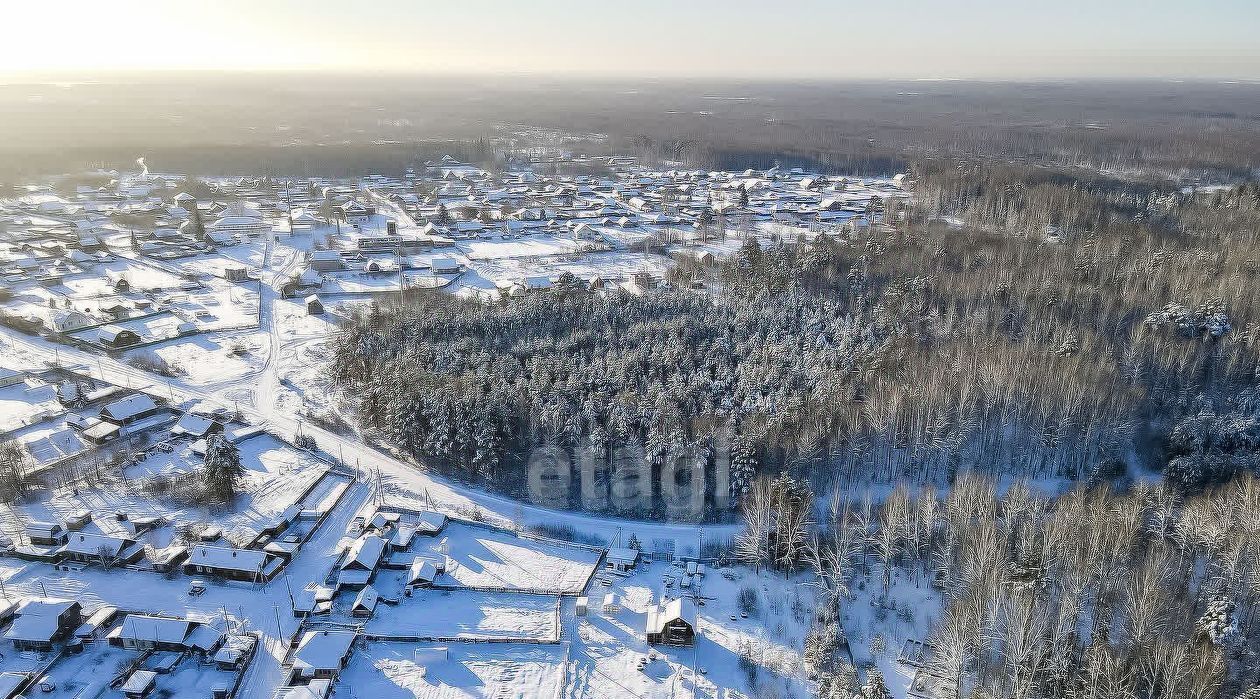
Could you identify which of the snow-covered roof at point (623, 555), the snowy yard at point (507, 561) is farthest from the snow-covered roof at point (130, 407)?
the snow-covered roof at point (623, 555)

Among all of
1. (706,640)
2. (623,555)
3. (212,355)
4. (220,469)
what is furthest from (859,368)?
(212,355)

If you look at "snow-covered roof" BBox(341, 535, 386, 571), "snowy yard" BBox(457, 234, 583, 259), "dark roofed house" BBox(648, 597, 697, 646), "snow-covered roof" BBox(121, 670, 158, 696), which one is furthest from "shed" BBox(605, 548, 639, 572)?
"snowy yard" BBox(457, 234, 583, 259)

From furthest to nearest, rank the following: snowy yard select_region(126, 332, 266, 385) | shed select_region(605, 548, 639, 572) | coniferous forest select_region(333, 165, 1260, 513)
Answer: snowy yard select_region(126, 332, 266, 385)
coniferous forest select_region(333, 165, 1260, 513)
shed select_region(605, 548, 639, 572)

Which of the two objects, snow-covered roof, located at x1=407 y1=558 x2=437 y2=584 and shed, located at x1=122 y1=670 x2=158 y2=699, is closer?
shed, located at x1=122 y1=670 x2=158 y2=699

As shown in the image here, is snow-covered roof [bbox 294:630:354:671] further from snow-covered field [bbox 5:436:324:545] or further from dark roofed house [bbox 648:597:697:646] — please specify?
dark roofed house [bbox 648:597:697:646]

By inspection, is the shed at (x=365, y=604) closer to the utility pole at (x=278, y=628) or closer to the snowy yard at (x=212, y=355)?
the utility pole at (x=278, y=628)

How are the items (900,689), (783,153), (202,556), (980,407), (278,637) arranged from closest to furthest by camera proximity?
1. (900,689)
2. (278,637)
3. (202,556)
4. (980,407)
5. (783,153)

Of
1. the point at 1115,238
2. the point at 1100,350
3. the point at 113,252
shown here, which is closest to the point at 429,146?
the point at 113,252

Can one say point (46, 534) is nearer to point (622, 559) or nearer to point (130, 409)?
point (130, 409)

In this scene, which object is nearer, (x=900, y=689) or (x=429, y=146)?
(x=900, y=689)

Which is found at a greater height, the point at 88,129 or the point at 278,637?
the point at 88,129

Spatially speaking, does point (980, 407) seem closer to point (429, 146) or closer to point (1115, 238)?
point (1115, 238)
